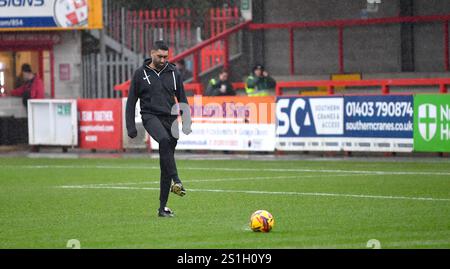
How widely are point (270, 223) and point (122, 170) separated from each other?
1121 cm

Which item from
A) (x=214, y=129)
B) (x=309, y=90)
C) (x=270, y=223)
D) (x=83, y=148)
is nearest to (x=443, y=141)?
(x=214, y=129)

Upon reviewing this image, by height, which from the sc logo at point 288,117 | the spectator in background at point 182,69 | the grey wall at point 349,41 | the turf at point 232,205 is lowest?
the turf at point 232,205

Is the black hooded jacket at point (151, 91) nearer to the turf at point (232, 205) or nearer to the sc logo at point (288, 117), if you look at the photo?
the turf at point (232, 205)

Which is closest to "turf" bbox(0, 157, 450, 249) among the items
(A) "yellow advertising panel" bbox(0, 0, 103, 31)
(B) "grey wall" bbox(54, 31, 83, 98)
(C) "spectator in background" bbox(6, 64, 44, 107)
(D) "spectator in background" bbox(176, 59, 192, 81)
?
(D) "spectator in background" bbox(176, 59, 192, 81)

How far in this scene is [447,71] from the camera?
105ft

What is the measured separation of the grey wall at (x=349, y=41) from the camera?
3303cm

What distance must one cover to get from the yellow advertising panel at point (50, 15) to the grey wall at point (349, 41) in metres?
5.03

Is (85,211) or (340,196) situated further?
(340,196)

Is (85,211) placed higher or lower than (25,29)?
lower

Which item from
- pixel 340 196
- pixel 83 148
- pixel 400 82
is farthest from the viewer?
pixel 83 148

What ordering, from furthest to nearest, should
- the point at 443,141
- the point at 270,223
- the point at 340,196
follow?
the point at 443,141
the point at 340,196
the point at 270,223

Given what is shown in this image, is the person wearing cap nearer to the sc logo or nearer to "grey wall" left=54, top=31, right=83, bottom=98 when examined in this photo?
the sc logo

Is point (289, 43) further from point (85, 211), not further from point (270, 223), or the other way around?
point (270, 223)

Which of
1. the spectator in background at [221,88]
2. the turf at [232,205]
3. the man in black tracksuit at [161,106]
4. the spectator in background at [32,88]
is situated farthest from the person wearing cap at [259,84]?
the man in black tracksuit at [161,106]
